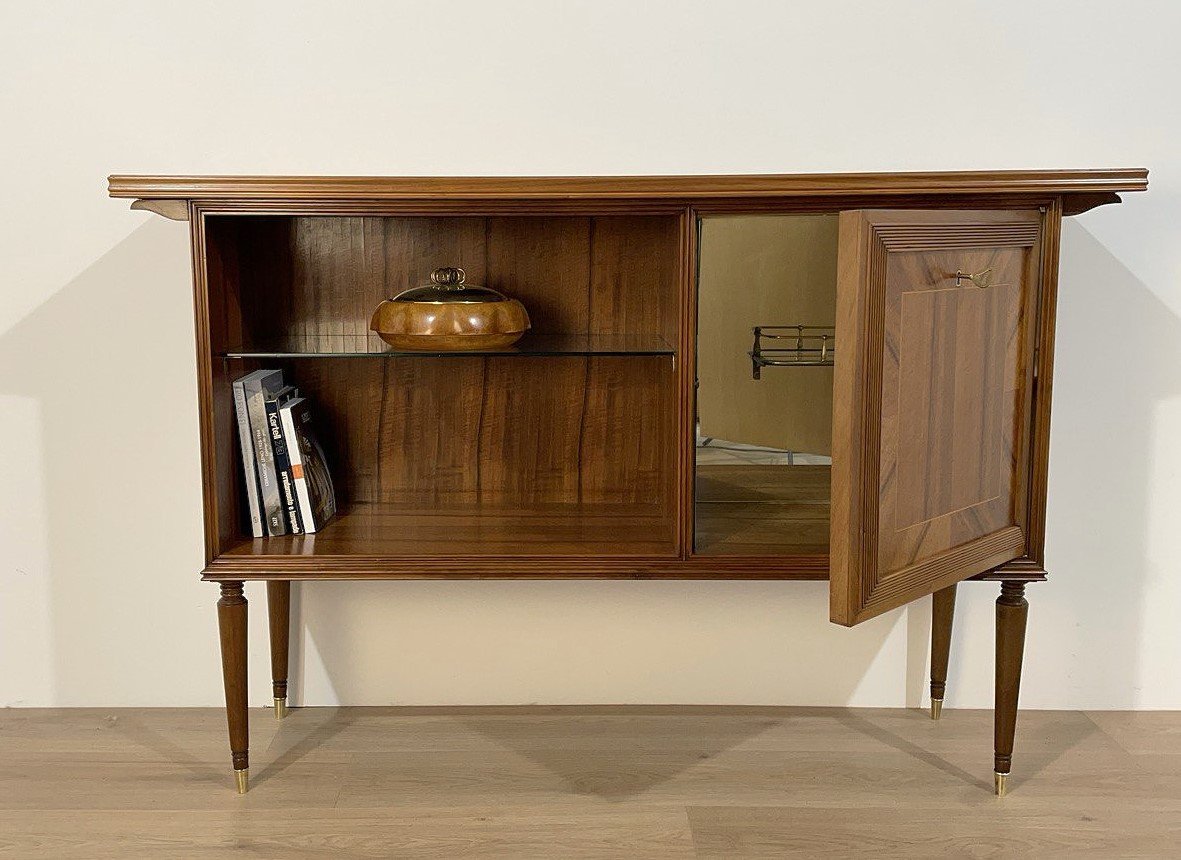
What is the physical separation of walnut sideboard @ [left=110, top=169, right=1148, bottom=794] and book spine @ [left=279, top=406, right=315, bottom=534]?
0.12ft

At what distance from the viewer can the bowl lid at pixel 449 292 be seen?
2082 millimetres

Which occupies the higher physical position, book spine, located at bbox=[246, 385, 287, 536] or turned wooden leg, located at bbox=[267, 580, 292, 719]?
book spine, located at bbox=[246, 385, 287, 536]

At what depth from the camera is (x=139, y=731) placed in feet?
7.97

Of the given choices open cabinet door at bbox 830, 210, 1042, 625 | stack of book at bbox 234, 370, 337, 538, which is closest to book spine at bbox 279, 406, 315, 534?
stack of book at bbox 234, 370, 337, 538

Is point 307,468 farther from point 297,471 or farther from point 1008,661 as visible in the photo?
point 1008,661

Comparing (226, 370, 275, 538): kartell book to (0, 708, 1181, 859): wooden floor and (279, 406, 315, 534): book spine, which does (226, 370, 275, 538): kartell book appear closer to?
(279, 406, 315, 534): book spine

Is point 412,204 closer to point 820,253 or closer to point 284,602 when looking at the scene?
point 820,253

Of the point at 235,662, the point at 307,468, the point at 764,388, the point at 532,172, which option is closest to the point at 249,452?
the point at 307,468

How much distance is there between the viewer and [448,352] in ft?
6.77

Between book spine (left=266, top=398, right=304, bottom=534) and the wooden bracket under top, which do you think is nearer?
the wooden bracket under top

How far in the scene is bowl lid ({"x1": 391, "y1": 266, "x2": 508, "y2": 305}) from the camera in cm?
208

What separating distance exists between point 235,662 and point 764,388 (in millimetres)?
1072

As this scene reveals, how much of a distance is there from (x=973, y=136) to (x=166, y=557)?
1.92m

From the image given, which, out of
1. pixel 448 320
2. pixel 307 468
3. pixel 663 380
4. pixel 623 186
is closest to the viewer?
pixel 623 186
